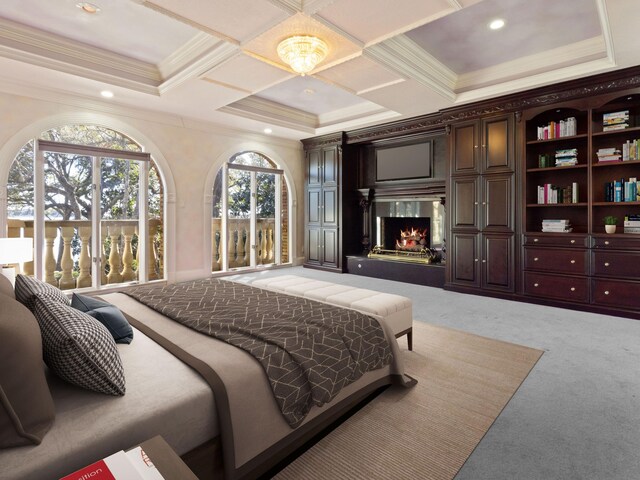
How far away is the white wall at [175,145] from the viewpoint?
423 cm

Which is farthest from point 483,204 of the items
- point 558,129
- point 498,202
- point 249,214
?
point 249,214

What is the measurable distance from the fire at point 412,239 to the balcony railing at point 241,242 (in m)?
2.49

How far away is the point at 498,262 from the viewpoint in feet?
15.7

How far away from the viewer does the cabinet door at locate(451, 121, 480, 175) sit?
498cm

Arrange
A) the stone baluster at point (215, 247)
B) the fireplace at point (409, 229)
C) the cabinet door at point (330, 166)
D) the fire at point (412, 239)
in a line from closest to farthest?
the fireplace at point (409, 229), the fire at point (412, 239), the stone baluster at point (215, 247), the cabinet door at point (330, 166)

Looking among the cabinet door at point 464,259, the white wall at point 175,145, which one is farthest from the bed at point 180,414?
the white wall at point 175,145

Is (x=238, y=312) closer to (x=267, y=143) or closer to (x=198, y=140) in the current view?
(x=198, y=140)

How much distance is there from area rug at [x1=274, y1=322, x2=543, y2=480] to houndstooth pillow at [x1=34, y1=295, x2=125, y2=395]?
0.82 metres

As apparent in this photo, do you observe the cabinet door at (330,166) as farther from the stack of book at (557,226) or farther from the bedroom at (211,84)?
the stack of book at (557,226)

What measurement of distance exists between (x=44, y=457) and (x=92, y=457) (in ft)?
0.39

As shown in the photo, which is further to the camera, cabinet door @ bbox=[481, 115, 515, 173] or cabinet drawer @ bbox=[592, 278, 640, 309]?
cabinet door @ bbox=[481, 115, 515, 173]

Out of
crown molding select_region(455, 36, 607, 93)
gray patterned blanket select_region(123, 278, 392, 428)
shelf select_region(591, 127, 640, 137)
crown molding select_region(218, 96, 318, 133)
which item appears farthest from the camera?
crown molding select_region(218, 96, 318, 133)

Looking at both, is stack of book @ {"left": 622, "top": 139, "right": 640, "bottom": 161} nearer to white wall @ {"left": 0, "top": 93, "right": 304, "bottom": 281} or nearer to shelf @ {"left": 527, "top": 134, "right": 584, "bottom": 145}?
shelf @ {"left": 527, "top": 134, "right": 584, "bottom": 145}

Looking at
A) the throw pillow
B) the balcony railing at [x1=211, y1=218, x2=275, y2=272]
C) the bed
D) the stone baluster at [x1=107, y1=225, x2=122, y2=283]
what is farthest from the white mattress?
the balcony railing at [x1=211, y1=218, x2=275, y2=272]
